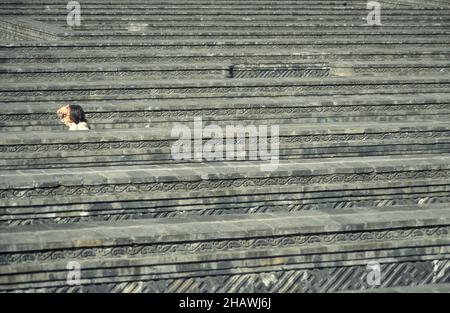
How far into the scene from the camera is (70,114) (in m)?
13.1

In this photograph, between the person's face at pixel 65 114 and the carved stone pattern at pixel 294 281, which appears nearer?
the carved stone pattern at pixel 294 281

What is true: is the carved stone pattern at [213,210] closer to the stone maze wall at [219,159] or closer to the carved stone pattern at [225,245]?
the stone maze wall at [219,159]

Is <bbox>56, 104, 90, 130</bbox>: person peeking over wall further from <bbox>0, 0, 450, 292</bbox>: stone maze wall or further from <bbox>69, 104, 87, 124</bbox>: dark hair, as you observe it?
<bbox>0, 0, 450, 292</bbox>: stone maze wall

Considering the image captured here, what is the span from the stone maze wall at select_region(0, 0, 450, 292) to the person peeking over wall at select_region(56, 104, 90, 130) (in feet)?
0.95

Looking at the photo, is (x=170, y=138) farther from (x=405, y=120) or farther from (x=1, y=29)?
(x=1, y=29)

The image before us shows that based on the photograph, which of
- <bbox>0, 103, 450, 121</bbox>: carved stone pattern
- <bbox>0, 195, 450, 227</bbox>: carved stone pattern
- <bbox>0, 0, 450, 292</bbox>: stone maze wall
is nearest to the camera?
<bbox>0, 0, 450, 292</bbox>: stone maze wall

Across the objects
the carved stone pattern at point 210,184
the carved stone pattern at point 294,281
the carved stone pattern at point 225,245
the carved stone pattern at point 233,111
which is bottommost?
the carved stone pattern at point 294,281

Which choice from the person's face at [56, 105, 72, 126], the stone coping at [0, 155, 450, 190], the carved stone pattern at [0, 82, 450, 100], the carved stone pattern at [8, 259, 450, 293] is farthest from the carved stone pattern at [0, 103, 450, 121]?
the carved stone pattern at [8, 259, 450, 293]

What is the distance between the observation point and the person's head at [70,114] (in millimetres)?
13070

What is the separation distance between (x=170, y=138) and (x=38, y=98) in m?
2.98

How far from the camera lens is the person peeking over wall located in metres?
13.1

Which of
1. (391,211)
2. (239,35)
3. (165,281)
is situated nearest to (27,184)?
(165,281)

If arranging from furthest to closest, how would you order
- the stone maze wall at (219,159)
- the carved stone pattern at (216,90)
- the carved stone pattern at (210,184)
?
the carved stone pattern at (216,90), the carved stone pattern at (210,184), the stone maze wall at (219,159)

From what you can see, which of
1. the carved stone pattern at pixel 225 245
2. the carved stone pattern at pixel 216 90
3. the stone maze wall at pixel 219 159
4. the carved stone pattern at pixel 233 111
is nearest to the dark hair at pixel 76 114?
the stone maze wall at pixel 219 159
